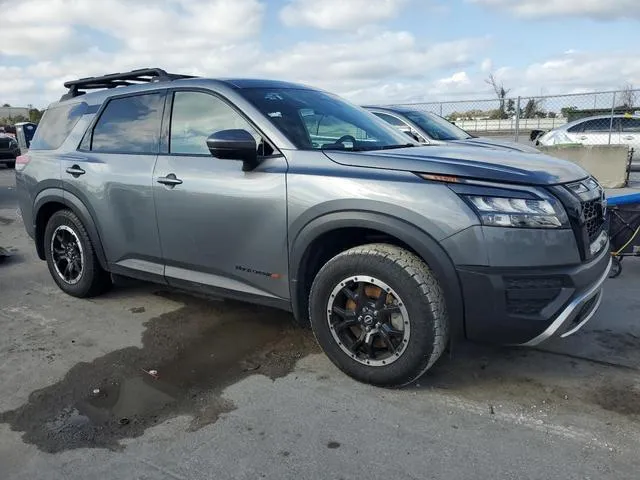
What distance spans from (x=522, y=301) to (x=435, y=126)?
686 centimetres

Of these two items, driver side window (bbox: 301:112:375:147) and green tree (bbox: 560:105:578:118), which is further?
green tree (bbox: 560:105:578:118)

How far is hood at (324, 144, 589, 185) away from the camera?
296 cm

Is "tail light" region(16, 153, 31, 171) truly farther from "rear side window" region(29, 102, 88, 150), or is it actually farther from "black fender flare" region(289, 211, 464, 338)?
"black fender flare" region(289, 211, 464, 338)

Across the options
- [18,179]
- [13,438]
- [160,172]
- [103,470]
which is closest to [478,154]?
[160,172]

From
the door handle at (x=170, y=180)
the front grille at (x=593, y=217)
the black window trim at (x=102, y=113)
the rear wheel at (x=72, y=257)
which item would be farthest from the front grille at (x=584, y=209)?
the rear wheel at (x=72, y=257)

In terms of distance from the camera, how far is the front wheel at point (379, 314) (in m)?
3.01

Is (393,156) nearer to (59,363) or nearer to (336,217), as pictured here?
(336,217)

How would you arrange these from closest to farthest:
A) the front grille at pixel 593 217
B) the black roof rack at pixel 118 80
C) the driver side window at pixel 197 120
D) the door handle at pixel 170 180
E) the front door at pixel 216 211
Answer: the front grille at pixel 593 217
the front door at pixel 216 211
the driver side window at pixel 197 120
the door handle at pixel 170 180
the black roof rack at pixel 118 80

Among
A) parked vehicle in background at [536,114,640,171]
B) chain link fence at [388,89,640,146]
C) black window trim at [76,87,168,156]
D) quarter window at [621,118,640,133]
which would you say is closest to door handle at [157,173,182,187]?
black window trim at [76,87,168,156]

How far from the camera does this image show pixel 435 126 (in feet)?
30.6

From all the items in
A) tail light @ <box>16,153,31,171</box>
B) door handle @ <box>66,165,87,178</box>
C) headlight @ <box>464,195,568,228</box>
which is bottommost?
headlight @ <box>464,195,568,228</box>

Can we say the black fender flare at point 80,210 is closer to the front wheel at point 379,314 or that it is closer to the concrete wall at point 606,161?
the front wheel at point 379,314

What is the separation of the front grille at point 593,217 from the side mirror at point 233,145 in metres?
1.94

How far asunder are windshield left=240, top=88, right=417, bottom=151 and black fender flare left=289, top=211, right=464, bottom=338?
55cm
